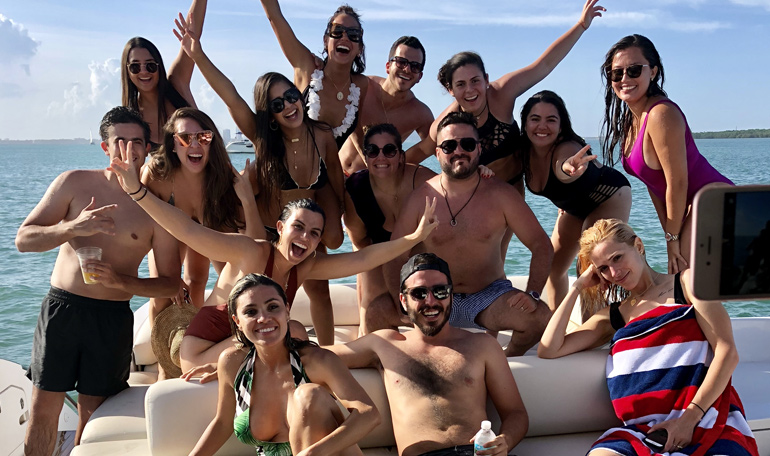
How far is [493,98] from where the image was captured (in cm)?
489

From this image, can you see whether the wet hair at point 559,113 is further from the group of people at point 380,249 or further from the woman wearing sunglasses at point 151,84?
the woman wearing sunglasses at point 151,84

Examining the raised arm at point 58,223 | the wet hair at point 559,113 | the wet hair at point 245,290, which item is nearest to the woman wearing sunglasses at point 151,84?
the raised arm at point 58,223

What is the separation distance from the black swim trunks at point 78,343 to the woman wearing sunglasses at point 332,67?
75.8 inches

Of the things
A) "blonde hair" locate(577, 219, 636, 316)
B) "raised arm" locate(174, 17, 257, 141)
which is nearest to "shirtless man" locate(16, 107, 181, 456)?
"raised arm" locate(174, 17, 257, 141)

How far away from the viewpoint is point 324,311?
5.02m

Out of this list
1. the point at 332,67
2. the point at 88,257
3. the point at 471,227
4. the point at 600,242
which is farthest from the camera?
the point at 332,67

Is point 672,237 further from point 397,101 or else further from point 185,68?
point 185,68

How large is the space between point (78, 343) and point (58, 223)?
0.67 metres

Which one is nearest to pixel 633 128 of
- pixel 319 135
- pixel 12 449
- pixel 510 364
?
pixel 510 364

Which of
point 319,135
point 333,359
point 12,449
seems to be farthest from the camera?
point 319,135

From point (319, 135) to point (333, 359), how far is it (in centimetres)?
186

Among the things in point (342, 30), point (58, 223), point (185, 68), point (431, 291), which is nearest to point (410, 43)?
point (342, 30)

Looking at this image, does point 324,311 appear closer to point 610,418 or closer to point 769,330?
point 610,418

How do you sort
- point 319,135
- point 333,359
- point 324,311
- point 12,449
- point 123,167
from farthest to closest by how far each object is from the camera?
point 324,311, point 319,135, point 12,449, point 123,167, point 333,359
